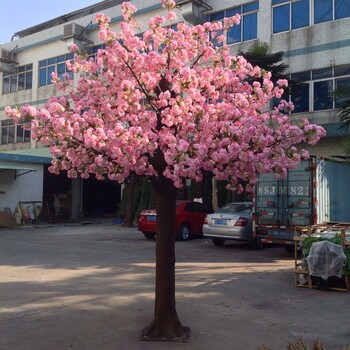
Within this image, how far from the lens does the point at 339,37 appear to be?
66.2 feet

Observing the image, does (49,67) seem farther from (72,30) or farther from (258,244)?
(258,244)

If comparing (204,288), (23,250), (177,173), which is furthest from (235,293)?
(23,250)

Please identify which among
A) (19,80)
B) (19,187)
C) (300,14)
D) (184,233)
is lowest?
(184,233)

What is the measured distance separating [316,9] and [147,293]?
18031 mm

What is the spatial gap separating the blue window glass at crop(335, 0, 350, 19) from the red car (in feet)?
36.2

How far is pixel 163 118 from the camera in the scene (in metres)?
4.96

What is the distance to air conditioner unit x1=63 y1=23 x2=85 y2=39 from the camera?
95.5ft

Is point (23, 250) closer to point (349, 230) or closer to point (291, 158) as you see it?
point (349, 230)

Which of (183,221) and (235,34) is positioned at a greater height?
(235,34)

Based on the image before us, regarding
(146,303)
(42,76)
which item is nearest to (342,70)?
(146,303)

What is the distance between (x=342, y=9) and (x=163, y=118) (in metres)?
18.4

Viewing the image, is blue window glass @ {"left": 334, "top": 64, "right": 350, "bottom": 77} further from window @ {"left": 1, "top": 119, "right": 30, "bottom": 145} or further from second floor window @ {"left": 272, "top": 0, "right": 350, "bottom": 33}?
window @ {"left": 1, "top": 119, "right": 30, "bottom": 145}

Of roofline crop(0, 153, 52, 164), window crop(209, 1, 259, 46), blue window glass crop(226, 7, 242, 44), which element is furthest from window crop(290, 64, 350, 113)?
roofline crop(0, 153, 52, 164)

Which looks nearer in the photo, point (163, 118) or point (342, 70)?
point (163, 118)
